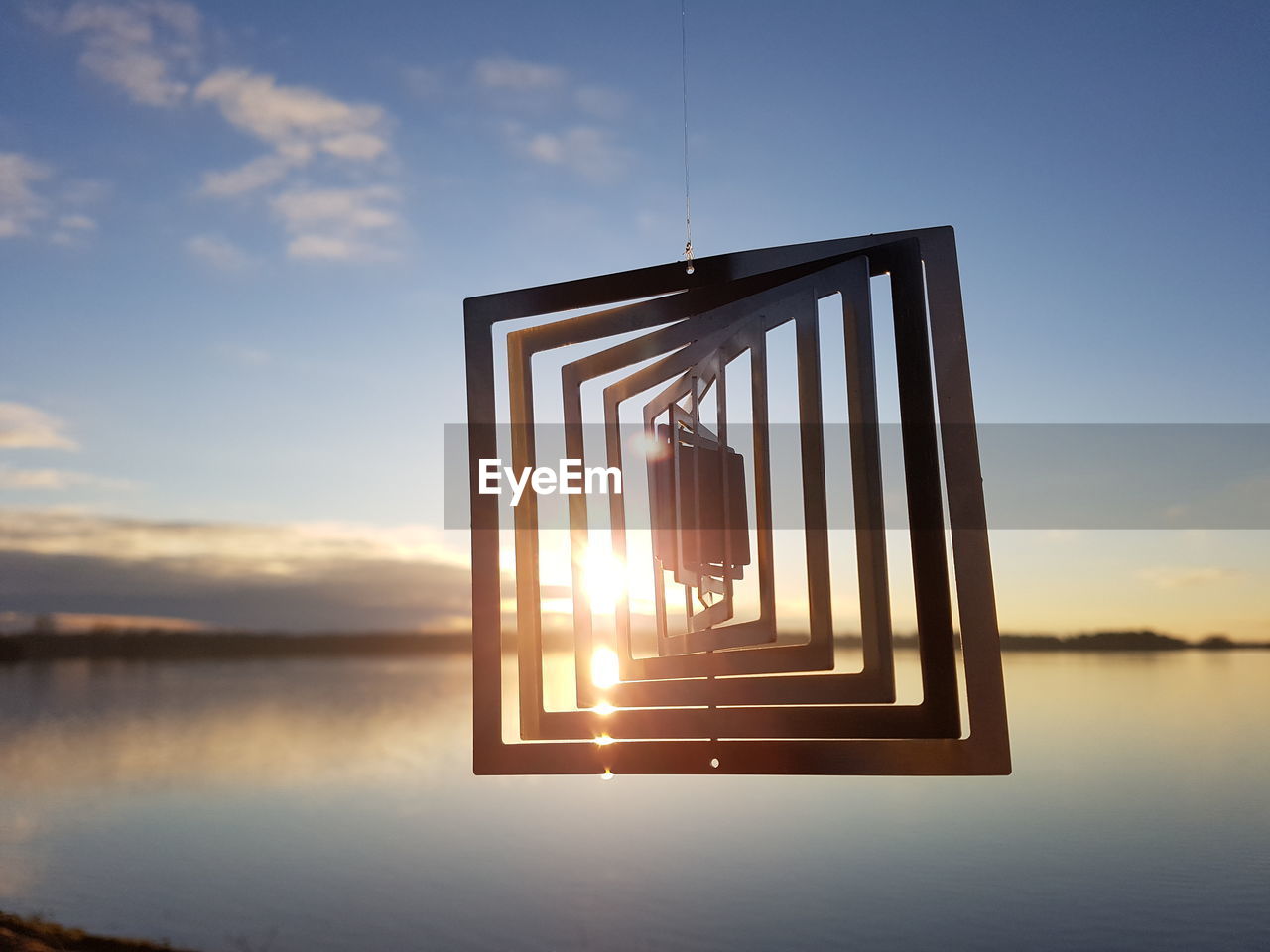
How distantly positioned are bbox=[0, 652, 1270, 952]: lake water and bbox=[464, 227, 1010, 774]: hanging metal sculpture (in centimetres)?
1962

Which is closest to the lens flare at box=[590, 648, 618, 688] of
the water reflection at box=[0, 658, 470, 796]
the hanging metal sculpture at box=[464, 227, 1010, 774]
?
the hanging metal sculpture at box=[464, 227, 1010, 774]

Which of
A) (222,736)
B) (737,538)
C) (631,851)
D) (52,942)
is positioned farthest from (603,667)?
(222,736)

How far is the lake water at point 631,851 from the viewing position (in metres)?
22.0

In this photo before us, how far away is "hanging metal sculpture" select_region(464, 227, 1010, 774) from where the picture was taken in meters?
2.71

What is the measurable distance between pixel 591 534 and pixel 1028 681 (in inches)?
4184

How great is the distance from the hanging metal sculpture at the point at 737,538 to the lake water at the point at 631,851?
19.6 meters

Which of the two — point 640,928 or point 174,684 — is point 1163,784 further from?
point 174,684

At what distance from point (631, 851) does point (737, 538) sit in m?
29.0

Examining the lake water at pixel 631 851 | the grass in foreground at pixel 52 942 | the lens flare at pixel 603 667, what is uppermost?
the lens flare at pixel 603 667

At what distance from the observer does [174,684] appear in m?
112

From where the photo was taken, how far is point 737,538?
3.26m

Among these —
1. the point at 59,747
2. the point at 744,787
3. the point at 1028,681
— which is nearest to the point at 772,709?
the point at 744,787

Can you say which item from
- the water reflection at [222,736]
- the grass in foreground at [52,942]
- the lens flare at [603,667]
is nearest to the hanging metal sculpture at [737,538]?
the lens flare at [603,667]

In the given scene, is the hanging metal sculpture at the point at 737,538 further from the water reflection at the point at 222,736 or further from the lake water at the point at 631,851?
the water reflection at the point at 222,736
